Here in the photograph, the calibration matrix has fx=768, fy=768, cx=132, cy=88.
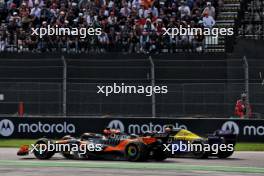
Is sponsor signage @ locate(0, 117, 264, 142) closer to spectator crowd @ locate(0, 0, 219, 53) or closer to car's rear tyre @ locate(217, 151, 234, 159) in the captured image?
spectator crowd @ locate(0, 0, 219, 53)

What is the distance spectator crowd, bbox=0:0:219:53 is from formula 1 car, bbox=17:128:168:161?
1000 cm

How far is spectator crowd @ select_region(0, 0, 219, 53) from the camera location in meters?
29.3

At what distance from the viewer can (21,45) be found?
30797mm

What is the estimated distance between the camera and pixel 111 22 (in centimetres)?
3028

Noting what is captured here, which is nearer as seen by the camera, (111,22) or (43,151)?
(43,151)

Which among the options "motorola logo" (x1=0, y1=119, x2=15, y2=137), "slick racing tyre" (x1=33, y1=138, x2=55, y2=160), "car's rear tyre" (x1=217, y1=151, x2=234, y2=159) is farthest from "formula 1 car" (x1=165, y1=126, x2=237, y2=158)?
"motorola logo" (x1=0, y1=119, x2=15, y2=137)

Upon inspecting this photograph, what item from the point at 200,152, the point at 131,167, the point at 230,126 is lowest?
the point at 131,167

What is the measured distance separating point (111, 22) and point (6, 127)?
20.4ft

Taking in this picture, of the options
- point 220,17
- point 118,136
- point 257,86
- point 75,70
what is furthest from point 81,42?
point 118,136

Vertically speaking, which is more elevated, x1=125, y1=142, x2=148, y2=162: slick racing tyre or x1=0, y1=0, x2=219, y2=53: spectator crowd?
x1=0, y1=0, x2=219, y2=53: spectator crowd

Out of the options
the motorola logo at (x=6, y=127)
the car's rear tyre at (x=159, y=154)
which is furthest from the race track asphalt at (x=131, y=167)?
the motorola logo at (x=6, y=127)

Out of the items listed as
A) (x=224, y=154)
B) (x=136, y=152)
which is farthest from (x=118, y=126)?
(x=136, y=152)

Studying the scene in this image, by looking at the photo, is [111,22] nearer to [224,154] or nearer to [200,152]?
[224,154]

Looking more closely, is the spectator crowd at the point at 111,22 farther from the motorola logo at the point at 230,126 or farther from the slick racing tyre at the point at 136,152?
the slick racing tyre at the point at 136,152
